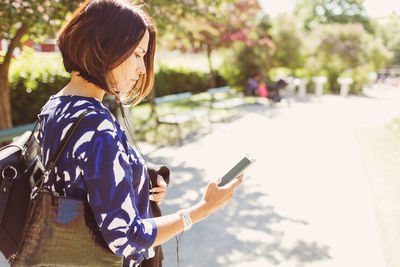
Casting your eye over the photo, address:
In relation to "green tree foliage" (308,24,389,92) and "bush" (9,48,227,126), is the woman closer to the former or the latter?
"bush" (9,48,227,126)

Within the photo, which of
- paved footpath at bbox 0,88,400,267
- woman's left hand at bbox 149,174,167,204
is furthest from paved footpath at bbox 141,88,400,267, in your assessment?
woman's left hand at bbox 149,174,167,204

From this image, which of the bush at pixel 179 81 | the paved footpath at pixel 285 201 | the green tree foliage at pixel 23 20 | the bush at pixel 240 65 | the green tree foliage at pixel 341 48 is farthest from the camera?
the green tree foliage at pixel 341 48

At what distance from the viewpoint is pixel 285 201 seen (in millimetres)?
4699

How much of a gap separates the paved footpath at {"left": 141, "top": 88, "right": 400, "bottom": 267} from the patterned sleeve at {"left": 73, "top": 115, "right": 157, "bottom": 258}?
2.40 m

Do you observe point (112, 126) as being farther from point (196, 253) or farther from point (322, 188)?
point (322, 188)

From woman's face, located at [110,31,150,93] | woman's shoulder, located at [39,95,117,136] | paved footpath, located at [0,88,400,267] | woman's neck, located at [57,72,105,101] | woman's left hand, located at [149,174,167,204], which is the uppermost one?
woman's face, located at [110,31,150,93]

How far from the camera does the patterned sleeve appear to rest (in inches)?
40.8

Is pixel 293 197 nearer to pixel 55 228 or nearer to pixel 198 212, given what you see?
pixel 198 212

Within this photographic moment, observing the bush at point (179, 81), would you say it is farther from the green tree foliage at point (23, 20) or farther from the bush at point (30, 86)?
the green tree foliage at point (23, 20)

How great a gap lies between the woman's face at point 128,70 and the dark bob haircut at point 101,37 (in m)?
0.04

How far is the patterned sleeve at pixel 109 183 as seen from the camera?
104 cm

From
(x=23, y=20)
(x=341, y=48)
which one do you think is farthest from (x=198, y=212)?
(x=341, y=48)

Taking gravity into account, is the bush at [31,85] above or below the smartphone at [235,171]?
below

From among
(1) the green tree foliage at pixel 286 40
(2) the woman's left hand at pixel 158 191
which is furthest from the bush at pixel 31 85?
(1) the green tree foliage at pixel 286 40
